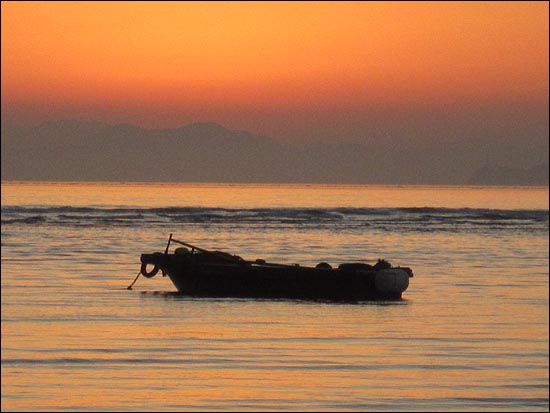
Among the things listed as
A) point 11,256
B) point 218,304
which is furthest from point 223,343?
point 11,256

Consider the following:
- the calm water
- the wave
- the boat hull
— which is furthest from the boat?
the wave

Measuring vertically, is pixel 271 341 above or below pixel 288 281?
below

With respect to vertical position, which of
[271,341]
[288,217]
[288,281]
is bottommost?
[271,341]

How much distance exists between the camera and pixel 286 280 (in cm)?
3372

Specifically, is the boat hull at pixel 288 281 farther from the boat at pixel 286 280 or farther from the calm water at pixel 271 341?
the calm water at pixel 271 341

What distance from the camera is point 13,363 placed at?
19.8 m

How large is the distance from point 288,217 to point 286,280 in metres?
59.5

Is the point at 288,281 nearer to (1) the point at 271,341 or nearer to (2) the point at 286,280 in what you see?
(2) the point at 286,280

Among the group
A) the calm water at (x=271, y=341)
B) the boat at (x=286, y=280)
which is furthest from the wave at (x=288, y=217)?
the boat at (x=286, y=280)

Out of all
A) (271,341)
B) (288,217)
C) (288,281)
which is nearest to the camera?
(271,341)

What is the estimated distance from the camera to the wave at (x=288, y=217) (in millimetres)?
83000

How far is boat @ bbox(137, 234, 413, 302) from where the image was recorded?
110 ft

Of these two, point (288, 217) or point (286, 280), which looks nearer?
point (286, 280)

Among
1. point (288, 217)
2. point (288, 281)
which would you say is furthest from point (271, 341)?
point (288, 217)
